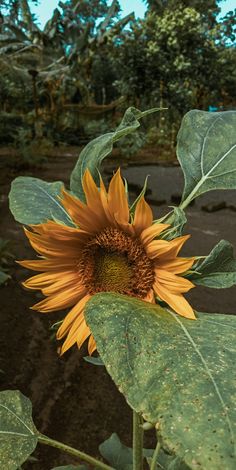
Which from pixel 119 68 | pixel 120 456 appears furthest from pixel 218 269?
pixel 119 68

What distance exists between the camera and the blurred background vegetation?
9.55m

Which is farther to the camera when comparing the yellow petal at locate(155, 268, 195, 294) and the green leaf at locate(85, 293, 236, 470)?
the yellow petal at locate(155, 268, 195, 294)

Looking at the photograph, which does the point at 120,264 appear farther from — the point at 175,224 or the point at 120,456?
the point at 120,456

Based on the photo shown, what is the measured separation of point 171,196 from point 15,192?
18.3ft

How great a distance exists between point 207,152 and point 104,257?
21 centimetres

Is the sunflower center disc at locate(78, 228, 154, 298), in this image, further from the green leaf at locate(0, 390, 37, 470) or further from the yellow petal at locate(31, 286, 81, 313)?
the green leaf at locate(0, 390, 37, 470)

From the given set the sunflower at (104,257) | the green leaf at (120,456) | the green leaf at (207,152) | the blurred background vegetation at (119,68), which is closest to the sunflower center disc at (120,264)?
the sunflower at (104,257)

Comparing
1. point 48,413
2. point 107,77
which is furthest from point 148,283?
point 107,77

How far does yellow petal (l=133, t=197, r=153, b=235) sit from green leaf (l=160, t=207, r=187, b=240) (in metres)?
0.03

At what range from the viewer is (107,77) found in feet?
52.6

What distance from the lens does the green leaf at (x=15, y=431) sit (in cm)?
60

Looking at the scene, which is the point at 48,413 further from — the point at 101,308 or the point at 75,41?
the point at 75,41

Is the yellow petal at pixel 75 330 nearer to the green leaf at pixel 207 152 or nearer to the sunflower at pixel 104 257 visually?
the sunflower at pixel 104 257

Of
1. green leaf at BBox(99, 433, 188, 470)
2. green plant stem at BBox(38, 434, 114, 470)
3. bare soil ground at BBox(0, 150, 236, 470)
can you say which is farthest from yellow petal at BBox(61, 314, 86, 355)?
bare soil ground at BBox(0, 150, 236, 470)
